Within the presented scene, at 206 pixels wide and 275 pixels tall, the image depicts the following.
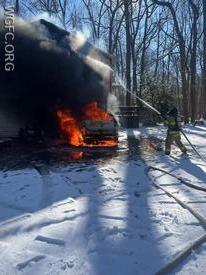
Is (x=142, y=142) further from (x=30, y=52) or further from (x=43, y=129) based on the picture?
(x=30, y=52)

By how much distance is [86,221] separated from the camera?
5.96 metres

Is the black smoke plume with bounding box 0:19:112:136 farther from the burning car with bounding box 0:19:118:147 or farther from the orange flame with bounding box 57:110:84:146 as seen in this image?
the orange flame with bounding box 57:110:84:146

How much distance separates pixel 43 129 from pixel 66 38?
11.9 feet

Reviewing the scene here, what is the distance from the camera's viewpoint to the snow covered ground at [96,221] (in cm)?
454

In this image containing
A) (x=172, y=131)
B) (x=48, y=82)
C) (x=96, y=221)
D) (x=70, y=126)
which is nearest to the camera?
(x=96, y=221)

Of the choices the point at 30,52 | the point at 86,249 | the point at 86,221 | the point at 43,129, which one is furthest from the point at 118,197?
the point at 30,52

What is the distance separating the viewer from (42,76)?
17.8 metres

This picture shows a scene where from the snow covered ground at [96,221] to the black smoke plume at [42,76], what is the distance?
306 inches

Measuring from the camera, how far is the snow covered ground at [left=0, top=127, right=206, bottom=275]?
4.54m

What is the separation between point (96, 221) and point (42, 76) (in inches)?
493

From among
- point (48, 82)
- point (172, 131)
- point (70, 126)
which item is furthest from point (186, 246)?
point (48, 82)

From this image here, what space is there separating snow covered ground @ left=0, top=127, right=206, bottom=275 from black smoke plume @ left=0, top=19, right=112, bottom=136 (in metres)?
7.76

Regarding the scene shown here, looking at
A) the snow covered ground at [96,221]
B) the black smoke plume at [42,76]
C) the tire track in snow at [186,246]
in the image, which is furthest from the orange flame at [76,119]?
the tire track in snow at [186,246]

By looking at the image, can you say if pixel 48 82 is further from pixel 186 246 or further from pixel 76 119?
pixel 186 246
